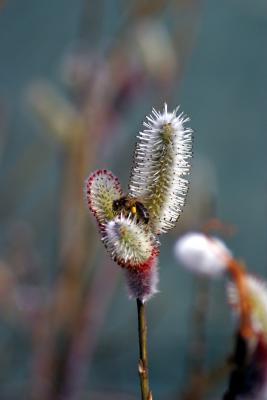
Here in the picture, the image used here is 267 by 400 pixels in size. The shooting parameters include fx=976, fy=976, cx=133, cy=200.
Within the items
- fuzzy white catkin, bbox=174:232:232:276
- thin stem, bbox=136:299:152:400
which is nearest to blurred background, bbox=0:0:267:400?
fuzzy white catkin, bbox=174:232:232:276

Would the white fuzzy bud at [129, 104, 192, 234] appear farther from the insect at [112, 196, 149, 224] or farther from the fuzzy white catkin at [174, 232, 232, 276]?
the fuzzy white catkin at [174, 232, 232, 276]

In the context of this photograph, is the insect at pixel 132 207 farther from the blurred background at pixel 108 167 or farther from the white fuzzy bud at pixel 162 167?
the blurred background at pixel 108 167

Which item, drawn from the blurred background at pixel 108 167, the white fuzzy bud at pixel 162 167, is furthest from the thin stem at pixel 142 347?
the blurred background at pixel 108 167

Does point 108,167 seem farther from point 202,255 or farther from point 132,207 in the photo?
point 132,207

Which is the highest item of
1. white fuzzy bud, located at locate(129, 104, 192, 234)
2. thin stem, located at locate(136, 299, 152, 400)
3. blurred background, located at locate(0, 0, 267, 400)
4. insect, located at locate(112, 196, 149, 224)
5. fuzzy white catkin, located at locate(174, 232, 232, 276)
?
blurred background, located at locate(0, 0, 267, 400)

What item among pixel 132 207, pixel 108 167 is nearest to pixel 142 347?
pixel 132 207

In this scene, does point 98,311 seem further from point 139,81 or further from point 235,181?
point 235,181

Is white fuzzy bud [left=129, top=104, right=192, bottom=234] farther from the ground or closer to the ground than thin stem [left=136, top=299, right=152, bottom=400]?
farther from the ground

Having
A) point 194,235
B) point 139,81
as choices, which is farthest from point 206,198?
point 194,235
